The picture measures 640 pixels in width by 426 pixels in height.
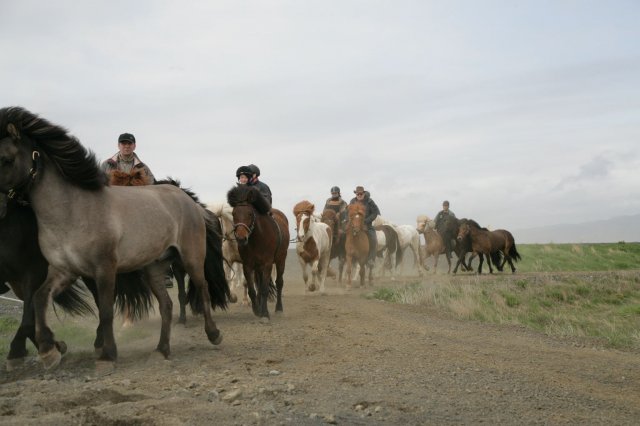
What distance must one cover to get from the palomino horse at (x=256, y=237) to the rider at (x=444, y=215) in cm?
1741

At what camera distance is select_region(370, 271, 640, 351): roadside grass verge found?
41.7ft

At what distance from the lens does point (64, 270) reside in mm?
6664

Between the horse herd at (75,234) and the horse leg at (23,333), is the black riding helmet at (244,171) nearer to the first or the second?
the horse herd at (75,234)

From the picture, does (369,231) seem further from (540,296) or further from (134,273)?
(134,273)

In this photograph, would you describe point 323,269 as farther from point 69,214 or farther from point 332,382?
point 332,382

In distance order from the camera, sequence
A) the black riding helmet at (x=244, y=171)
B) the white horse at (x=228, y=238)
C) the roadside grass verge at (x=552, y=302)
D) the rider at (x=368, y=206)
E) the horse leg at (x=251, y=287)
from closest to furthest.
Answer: the horse leg at (x=251, y=287) < the black riding helmet at (x=244, y=171) < the roadside grass verge at (x=552, y=302) < the white horse at (x=228, y=238) < the rider at (x=368, y=206)

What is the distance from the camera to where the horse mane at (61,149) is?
22.1 ft

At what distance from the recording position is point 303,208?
15.9 metres

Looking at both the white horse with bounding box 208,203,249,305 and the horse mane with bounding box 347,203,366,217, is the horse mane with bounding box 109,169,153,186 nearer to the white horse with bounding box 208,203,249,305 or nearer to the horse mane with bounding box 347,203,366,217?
the white horse with bounding box 208,203,249,305

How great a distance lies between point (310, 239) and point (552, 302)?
6.11 meters

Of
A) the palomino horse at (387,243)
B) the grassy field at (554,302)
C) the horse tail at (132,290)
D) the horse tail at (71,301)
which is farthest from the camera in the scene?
the palomino horse at (387,243)

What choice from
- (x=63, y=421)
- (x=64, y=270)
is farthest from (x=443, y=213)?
(x=63, y=421)

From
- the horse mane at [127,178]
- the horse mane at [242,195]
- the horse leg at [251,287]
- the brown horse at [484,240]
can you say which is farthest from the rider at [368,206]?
the horse mane at [127,178]

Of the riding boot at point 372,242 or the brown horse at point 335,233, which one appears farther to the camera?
the riding boot at point 372,242
